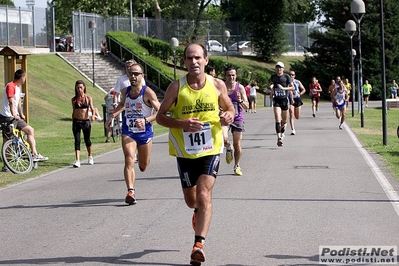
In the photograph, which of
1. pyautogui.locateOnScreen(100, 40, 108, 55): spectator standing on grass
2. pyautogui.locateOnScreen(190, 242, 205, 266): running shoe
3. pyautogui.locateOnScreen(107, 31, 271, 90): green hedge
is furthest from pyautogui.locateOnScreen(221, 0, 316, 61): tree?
pyautogui.locateOnScreen(190, 242, 205, 266): running shoe

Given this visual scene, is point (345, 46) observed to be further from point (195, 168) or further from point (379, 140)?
point (195, 168)

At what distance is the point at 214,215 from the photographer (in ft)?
31.5

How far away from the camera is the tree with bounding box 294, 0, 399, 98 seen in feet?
190

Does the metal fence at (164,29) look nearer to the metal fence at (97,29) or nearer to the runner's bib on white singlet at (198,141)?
the metal fence at (97,29)

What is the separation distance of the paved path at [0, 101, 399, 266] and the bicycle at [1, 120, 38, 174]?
2.07 feet

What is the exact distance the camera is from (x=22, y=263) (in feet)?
23.6

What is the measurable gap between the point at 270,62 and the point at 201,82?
60.6 m

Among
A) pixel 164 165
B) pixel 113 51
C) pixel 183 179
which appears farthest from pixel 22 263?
pixel 113 51

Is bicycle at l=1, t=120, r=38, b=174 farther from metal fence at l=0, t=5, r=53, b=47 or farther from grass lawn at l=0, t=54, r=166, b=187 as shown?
metal fence at l=0, t=5, r=53, b=47

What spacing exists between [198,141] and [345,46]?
176 ft

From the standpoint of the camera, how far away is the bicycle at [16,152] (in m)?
14.9

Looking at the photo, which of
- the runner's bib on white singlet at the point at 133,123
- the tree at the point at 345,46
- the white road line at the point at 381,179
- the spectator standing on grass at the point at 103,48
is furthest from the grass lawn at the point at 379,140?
the tree at the point at 345,46

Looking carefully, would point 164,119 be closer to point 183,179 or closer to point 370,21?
point 183,179

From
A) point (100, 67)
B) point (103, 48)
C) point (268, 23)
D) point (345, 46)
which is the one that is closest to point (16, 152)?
point (100, 67)
